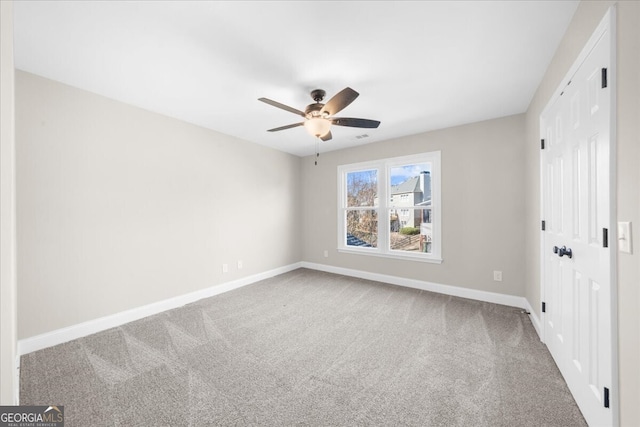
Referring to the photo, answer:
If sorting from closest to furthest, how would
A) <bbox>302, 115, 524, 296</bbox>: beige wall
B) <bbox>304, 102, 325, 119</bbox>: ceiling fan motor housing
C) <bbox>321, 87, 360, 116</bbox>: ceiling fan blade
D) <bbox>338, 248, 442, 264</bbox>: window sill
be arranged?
<bbox>321, 87, 360, 116</bbox>: ceiling fan blade → <bbox>304, 102, 325, 119</bbox>: ceiling fan motor housing → <bbox>302, 115, 524, 296</bbox>: beige wall → <bbox>338, 248, 442, 264</bbox>: window sill

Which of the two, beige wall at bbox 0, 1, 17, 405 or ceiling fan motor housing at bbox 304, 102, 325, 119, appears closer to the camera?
beige wall at bbox 0, 1, 17, 405

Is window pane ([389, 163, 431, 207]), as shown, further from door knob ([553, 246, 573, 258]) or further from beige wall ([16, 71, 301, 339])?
beige wall ([16, 71, 301, 339])

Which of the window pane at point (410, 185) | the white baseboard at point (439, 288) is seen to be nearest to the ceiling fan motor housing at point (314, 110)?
the window pane at point (410, 185)

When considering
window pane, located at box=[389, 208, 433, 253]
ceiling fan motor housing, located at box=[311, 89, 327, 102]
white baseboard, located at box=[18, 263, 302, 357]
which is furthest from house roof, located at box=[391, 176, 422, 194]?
white baseboard, located at box=[18, 263, 302, 357]

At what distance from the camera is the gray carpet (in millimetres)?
1548

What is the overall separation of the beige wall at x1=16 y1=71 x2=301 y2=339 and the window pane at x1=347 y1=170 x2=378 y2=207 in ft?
6.50

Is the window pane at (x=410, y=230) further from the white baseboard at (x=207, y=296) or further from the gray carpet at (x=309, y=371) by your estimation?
the gray carpet at (x=309, y=371)

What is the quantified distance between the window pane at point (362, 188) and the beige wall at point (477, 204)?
19.0 inches

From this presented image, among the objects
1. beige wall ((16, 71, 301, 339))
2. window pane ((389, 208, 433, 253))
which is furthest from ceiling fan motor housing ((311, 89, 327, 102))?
window pane ((389, 208, 433, 253))

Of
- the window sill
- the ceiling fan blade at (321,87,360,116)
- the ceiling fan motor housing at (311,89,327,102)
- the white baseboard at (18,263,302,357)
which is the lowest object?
the white baseboard at (18,263,302,357)

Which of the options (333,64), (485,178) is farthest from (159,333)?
(485,178)

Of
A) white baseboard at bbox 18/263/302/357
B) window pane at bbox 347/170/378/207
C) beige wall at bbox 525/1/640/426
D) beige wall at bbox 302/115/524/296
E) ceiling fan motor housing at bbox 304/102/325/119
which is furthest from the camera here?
window pane at bbox 347/170/378/207

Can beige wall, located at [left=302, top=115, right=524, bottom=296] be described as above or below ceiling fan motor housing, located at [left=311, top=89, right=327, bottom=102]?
below

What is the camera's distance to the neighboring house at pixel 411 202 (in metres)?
4.00
